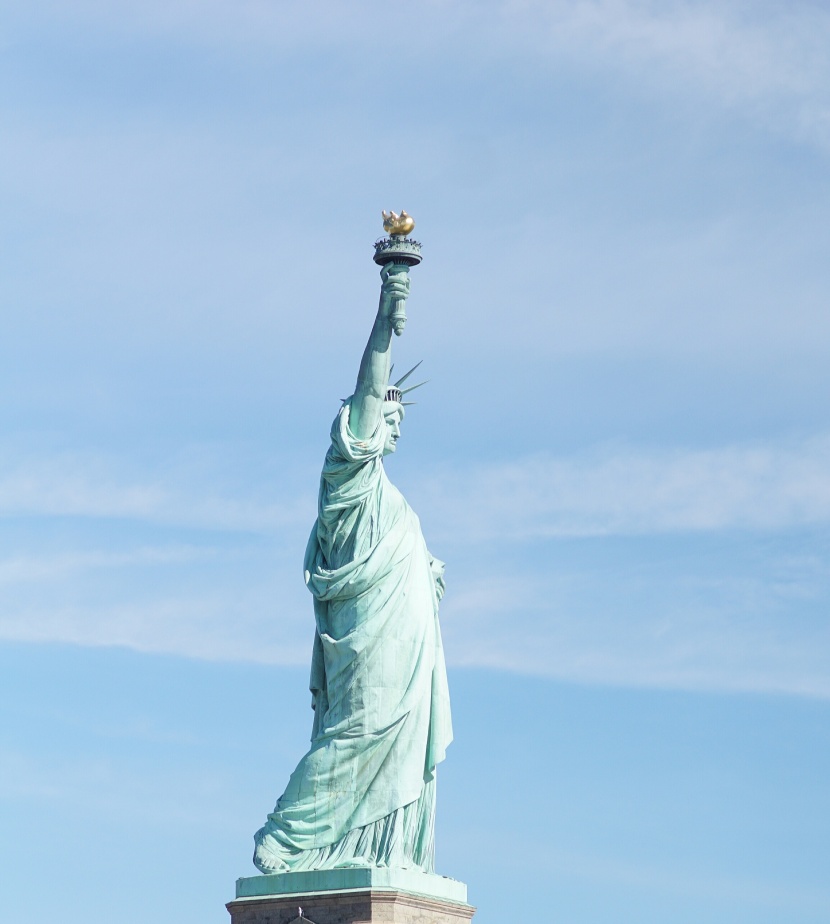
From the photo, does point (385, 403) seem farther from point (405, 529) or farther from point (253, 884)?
point (253, 884)

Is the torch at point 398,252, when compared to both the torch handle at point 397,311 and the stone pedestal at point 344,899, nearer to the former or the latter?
the torch handle at point 397,311

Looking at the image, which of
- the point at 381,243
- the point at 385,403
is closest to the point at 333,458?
the point at 385,403

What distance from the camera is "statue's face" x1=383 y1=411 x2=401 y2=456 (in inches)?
1432

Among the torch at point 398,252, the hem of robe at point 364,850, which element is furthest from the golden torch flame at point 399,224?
the hem of robe at point 364,850

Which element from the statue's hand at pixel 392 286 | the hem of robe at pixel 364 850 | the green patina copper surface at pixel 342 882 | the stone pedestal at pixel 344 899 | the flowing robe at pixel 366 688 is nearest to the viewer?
the stone pedestal at pixel 344 899

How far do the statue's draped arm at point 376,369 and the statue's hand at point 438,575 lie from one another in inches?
106

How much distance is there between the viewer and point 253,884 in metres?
34.2

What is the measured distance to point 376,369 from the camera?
35938 mm

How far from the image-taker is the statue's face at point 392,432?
119 ft

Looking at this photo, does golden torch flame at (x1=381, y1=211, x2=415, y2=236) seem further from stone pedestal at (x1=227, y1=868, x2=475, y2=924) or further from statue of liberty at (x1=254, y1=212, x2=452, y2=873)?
stone pedestal at (x1=227, y1=868, x2=475, y2=924)

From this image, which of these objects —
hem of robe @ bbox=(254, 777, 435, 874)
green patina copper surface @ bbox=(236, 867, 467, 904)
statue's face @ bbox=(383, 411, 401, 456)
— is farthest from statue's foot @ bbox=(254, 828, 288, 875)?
statue's face @ bbox=(383, 411, 401, 456)

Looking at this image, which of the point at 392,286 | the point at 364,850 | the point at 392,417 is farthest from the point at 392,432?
the point at 364,850

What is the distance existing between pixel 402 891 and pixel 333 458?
715 cm

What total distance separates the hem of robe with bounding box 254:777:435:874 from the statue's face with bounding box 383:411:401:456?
5866 millimetres
